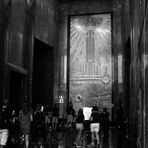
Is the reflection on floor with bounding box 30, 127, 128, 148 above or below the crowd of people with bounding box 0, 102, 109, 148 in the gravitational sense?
below

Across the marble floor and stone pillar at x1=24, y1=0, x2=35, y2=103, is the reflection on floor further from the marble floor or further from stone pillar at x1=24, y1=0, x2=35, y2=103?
stone pillar at x1=24, y1=0, x2=35, y2=103

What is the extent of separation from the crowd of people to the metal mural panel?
5.08 m

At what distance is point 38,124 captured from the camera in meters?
15.4

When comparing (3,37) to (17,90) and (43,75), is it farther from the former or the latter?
(43,75)

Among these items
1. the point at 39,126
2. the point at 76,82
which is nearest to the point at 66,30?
the point at 76,82

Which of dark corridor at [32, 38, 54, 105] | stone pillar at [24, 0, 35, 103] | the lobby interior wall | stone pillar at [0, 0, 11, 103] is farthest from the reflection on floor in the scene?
the lobby interior wall

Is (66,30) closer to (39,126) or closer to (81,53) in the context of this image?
(81,53)

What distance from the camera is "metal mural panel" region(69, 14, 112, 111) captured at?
22422 mm

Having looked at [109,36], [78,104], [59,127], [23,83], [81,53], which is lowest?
[59,127]

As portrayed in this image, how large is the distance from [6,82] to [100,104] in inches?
412

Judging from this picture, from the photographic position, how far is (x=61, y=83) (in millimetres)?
22906

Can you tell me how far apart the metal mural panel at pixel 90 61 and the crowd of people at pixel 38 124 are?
5076 mm

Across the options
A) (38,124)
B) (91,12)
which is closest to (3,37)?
(38,124)

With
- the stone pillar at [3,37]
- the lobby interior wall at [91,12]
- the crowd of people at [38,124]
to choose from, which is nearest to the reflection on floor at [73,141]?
the crowd of people at [38,124]
